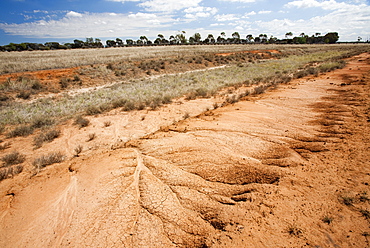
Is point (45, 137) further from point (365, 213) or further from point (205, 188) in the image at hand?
point (365, 213)

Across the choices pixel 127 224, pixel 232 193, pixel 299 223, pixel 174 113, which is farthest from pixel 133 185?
pixel 174 113

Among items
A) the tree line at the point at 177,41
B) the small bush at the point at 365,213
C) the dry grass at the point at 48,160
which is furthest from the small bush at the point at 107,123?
the tree line at the point at 177,41

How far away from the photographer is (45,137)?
22.5ft

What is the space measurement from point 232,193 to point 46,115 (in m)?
10.4

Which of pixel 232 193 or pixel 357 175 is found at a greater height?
pixel 357 175

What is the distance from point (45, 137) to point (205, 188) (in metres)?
6.59

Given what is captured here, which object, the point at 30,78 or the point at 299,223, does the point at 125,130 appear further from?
the point at 30,78

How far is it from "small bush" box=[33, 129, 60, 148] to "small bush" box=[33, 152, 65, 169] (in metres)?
1.25

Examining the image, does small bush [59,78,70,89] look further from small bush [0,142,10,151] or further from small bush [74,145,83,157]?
small bush [74,145,83,157]

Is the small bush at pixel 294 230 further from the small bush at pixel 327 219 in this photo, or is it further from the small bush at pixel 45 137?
the small bush at pixel 45 137

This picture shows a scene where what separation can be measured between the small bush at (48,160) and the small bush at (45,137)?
1.25 m

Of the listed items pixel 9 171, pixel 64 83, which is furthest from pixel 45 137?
pixel 64 83

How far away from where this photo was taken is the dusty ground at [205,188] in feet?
9.44

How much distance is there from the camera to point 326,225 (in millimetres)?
2738
